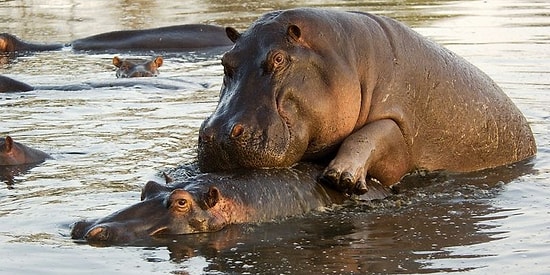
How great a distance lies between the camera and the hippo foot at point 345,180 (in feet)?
21.9

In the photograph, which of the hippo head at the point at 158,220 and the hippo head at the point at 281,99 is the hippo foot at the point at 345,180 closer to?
the hippo head at the point at 281,99

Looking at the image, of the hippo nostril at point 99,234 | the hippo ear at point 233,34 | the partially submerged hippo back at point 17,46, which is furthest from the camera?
the partially submerged hippo back at point 17,46

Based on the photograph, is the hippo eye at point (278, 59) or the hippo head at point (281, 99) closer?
the hippo head at point (281, 99)

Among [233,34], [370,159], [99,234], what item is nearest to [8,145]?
[233,34]

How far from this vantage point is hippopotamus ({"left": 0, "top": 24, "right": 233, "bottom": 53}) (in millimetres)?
15297

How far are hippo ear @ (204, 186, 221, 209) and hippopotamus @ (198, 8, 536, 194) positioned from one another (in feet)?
1.30

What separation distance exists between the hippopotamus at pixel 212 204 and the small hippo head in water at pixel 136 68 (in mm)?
6490

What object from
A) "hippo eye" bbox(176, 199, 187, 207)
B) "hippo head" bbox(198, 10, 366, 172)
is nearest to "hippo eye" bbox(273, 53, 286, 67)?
"hippo head" bbox(198, 10, 366, 172)

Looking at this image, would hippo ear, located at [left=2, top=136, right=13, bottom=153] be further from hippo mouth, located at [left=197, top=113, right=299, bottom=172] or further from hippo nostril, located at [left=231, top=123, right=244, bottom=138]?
hippo nostril, located at [left=231, top=123, right=244, bottom=138]

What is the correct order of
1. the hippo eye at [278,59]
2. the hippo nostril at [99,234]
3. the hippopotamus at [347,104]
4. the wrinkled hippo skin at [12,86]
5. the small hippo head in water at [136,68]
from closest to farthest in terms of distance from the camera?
the hippo nostril at [99,234] → the hippopotamus at [347,104] → the hippo eye at [278,59] → the wrinkled hippo skin at [12,86] → the small hippo head in water at [136,68]

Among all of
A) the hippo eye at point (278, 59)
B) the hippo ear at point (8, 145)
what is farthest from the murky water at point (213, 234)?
the hippo eye at point (278, 59)

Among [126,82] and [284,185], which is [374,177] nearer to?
[284,185]

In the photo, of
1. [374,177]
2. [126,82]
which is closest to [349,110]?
[374,177]

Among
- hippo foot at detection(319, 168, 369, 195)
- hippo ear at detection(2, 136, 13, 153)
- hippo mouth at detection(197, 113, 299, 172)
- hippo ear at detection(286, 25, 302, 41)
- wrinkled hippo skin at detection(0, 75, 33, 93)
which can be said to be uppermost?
hippo ear at detection(286, 25, 302, 41)
